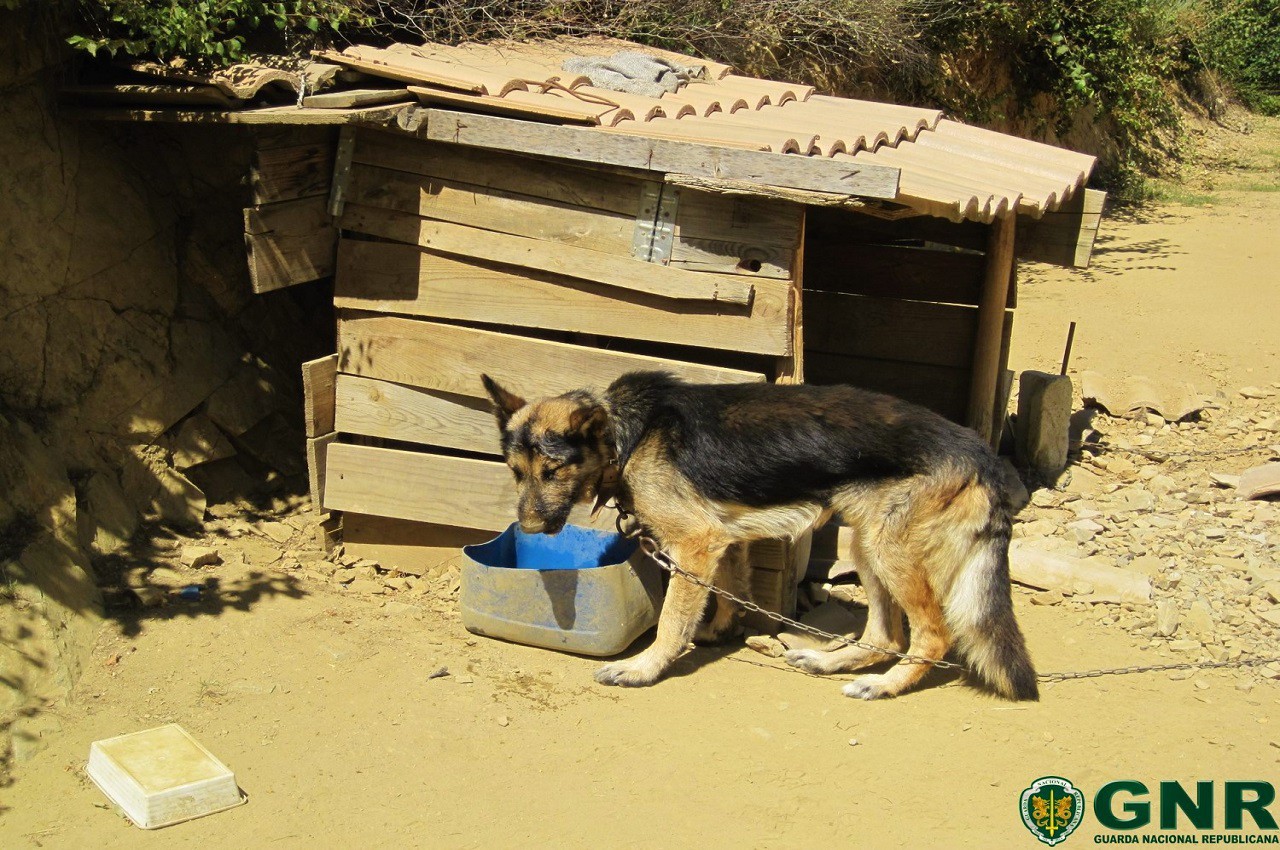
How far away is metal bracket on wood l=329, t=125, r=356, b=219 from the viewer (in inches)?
245

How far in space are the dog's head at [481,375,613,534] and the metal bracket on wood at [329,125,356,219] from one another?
5.32 feet

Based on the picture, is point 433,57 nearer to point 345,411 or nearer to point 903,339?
point 345,411

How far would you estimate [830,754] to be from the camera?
4906 millimetres

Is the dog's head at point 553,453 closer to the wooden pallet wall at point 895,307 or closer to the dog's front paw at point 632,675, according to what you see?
the dog's front paw at point 632,675

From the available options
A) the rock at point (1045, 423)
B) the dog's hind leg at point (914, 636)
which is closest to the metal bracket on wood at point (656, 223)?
the dog's hind leg at point (914, 636)

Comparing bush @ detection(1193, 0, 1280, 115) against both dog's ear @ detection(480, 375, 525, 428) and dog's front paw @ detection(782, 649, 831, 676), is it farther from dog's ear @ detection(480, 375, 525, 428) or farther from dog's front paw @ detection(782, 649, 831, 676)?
dog's ear @ detection(480, 375, 525, 428)

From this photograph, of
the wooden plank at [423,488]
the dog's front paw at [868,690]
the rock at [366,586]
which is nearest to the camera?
the dog's front paw at [868,690]

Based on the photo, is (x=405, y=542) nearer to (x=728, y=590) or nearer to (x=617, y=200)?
(x=728, y=590)

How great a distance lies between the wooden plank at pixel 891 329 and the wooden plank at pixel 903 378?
5 centimetres

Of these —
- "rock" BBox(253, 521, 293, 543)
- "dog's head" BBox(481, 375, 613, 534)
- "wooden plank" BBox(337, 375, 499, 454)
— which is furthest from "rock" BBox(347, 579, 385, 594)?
"dog's head" BBox(481, 375, 613, 534)

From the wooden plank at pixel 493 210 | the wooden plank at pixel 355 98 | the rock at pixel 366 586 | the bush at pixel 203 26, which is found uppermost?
Answer: the bush at pixel 203 26

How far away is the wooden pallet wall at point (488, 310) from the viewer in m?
5.64

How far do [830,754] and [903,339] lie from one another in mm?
3837

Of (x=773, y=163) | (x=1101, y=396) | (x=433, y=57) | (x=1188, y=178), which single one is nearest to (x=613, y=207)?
(x=773, y=163)
